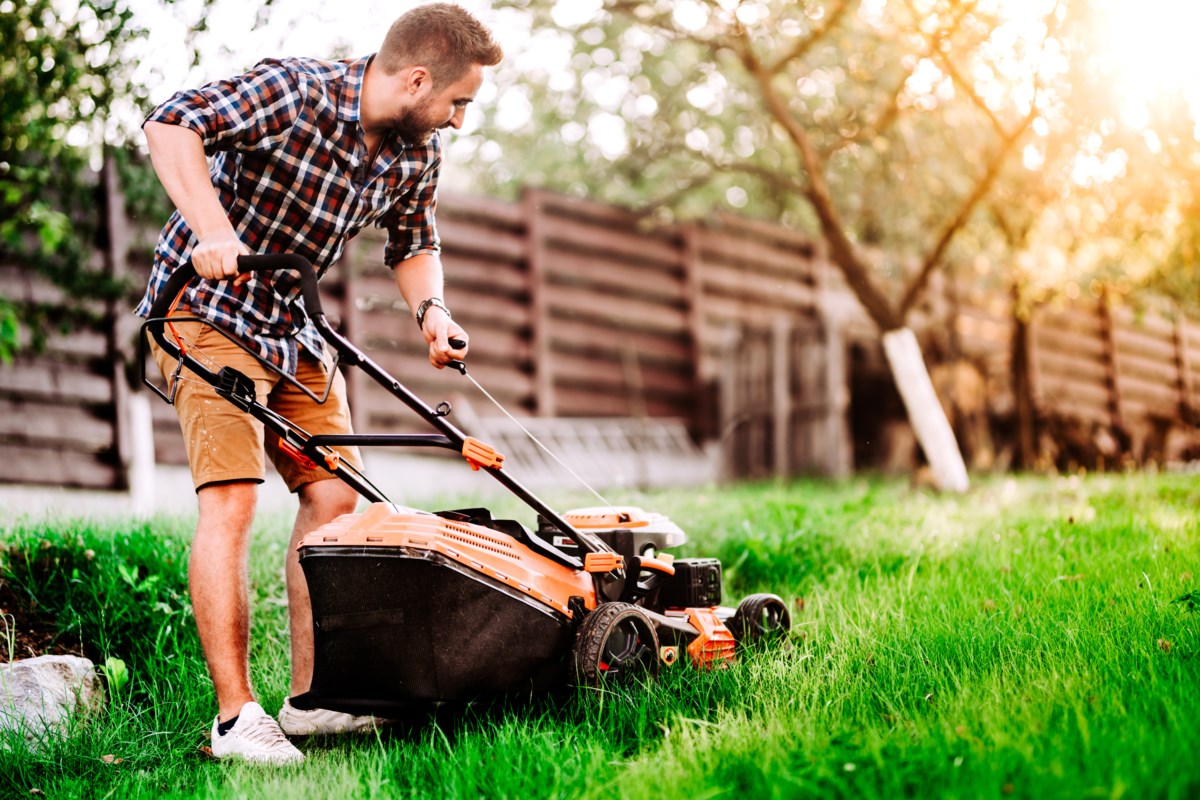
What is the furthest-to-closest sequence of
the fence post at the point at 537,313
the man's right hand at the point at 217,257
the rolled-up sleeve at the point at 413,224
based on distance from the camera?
the fence post at the point at 537,313
the rolled-up sleeve at the point at 413,224
the man's right hand at the point at 217,257

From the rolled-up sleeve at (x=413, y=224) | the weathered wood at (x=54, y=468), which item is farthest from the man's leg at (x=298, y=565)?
the weathered wood at (x=54, y=468)

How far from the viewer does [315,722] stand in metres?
3.07

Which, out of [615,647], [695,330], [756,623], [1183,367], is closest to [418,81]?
[615,647]

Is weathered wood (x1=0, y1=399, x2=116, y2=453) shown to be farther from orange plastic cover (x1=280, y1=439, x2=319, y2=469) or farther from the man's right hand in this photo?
the man's right hand

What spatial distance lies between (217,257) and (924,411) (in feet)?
19.1

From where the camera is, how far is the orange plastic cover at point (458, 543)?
2.70 meters

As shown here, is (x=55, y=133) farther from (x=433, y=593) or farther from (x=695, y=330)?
(x=695, y=330)

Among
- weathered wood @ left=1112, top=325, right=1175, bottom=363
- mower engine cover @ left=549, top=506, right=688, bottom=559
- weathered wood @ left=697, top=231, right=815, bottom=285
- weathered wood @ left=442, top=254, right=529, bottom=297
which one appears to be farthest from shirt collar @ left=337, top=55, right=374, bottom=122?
weathered wood @ left=1112, top=325, right=1175, bottom=363

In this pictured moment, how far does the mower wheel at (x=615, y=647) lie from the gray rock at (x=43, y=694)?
141cm

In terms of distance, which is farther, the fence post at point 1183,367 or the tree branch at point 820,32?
the fence post at point 1183,367

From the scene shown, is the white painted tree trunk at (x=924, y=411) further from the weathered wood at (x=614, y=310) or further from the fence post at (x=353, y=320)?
the fence post at (x=353, y=320)

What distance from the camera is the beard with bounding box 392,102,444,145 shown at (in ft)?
9.98

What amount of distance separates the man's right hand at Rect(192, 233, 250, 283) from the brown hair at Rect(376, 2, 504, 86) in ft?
2.16

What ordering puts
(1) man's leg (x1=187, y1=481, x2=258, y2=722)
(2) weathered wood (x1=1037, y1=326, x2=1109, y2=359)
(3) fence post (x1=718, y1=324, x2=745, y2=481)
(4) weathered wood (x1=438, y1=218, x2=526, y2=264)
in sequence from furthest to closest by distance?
(2) weathered wood (x1=1037, y1=326, x2=1109, y2=359), (3) fence post (x1=718, y1=324, x2=745, y2=481), (4) weathered wood (x1=438, y1=218, x2=526, y2=264), (1) man's leg (x1=187, y1=481, x2=258, y2=722)
